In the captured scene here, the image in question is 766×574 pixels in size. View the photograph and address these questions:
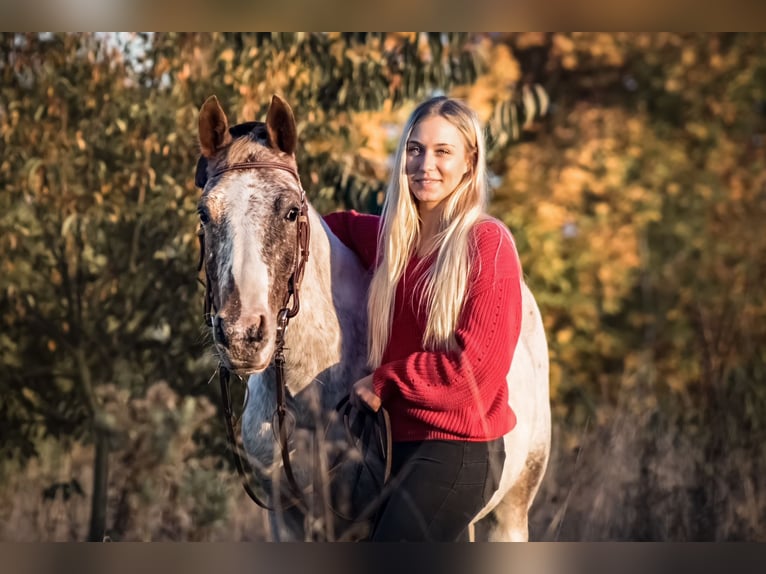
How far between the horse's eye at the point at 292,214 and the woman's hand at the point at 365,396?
1.66 ft

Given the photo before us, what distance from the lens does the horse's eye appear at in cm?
285

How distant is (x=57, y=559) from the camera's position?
394 centimetres

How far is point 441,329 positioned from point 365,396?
0.29 metres

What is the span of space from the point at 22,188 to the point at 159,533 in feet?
6.48

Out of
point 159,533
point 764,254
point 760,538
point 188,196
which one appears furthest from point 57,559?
point 764,254

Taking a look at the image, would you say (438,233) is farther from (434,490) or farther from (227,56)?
(227,56)

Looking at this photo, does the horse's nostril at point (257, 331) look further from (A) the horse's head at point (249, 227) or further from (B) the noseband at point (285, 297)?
(B) the noseband at point (285, 297)

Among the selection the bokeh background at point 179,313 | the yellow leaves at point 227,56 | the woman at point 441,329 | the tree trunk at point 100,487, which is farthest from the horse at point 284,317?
the tree trunk at point 100,487

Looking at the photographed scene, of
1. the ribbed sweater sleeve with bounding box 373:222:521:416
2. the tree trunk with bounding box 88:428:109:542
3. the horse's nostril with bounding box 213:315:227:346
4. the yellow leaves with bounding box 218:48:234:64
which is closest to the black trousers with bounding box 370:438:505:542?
the ribbed sweater sleeve with bounding box 373:222:521:416

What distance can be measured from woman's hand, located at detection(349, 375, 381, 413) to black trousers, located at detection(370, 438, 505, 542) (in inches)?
6.8

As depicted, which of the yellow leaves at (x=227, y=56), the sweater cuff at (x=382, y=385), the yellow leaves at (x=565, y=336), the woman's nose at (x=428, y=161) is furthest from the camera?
the yellow leaves at (x=565, y=336)

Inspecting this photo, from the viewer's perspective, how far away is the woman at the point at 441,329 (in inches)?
109

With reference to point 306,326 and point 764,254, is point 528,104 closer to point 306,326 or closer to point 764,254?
point 764,254
